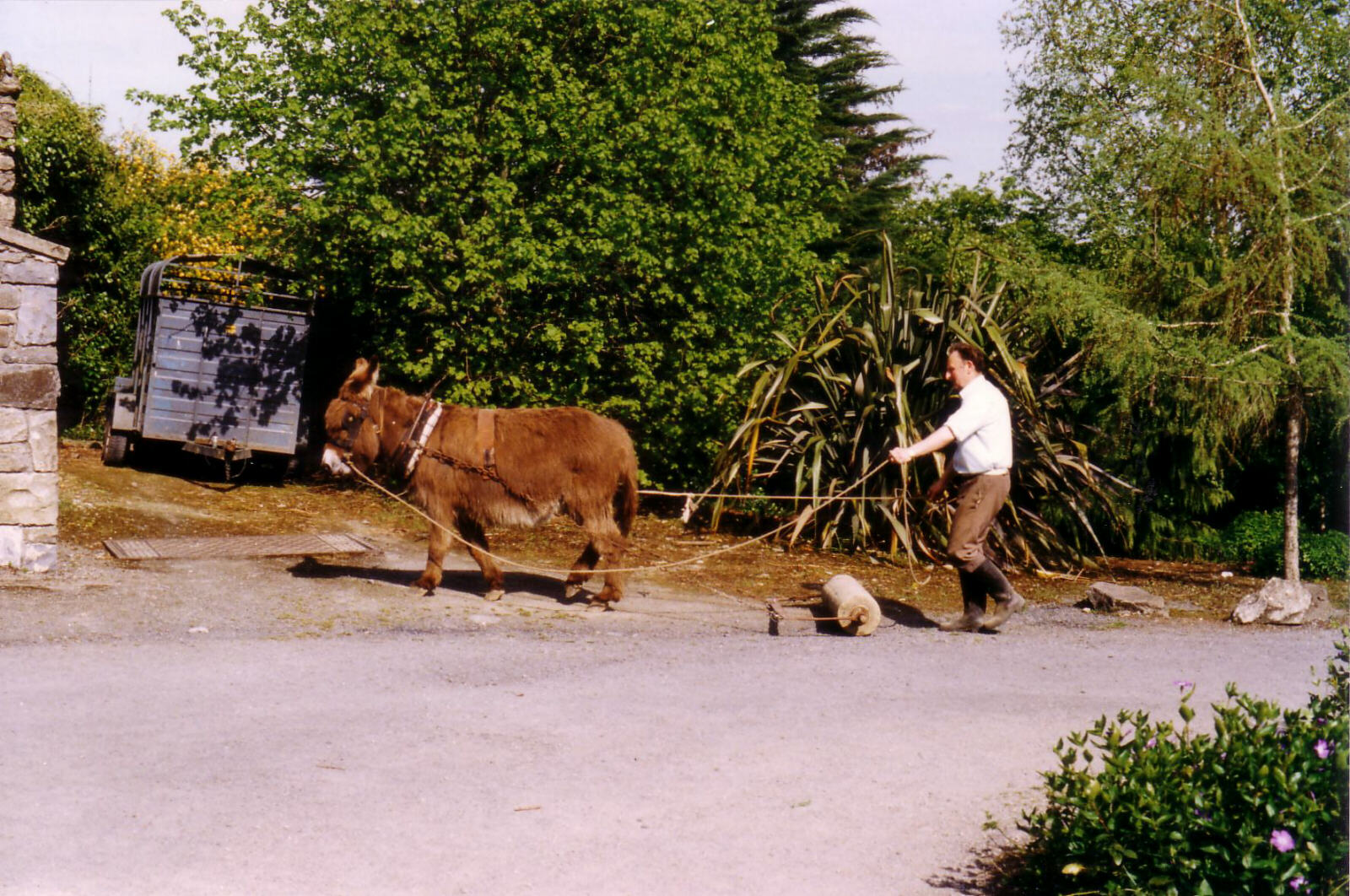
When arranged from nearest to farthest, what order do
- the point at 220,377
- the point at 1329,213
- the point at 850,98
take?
1. the point at 1329,213
2. the point at 220,377
3. the point at 850,98

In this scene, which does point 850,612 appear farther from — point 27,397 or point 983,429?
point 27,397

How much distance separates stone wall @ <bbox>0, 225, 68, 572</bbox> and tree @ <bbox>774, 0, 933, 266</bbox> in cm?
2170

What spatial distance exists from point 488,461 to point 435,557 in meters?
0.83

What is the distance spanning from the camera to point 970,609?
9062 mm

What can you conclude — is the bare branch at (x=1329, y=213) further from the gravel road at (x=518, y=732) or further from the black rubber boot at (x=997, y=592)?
the black rubber boot at (x=997, y=592)

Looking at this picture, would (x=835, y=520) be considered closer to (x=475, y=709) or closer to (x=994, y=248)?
(x=994, y=248)

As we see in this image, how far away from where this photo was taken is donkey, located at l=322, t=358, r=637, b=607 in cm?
923

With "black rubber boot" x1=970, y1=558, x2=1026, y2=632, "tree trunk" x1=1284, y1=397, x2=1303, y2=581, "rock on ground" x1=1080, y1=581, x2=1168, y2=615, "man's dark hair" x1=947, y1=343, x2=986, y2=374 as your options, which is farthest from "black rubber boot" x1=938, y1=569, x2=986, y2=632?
"tree trunk" x1=1284, y1=397, x2=1303, y2=581

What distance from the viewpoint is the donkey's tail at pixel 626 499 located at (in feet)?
30.8

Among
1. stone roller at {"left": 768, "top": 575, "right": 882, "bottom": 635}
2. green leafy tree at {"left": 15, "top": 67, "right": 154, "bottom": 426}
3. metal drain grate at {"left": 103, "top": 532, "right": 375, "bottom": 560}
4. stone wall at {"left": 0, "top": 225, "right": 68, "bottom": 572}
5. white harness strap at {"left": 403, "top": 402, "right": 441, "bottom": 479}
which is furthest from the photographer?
green leafy tree at {"left": 15, "top": 67, "right": 154, "bottom": 426}

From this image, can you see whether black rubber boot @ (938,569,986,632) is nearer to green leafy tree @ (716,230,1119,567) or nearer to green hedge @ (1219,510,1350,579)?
green leafy tree @ (716,230,1119,567)

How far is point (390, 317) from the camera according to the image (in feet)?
47.5

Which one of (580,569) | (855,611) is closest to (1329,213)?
(855,611)

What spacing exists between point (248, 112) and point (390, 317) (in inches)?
105
